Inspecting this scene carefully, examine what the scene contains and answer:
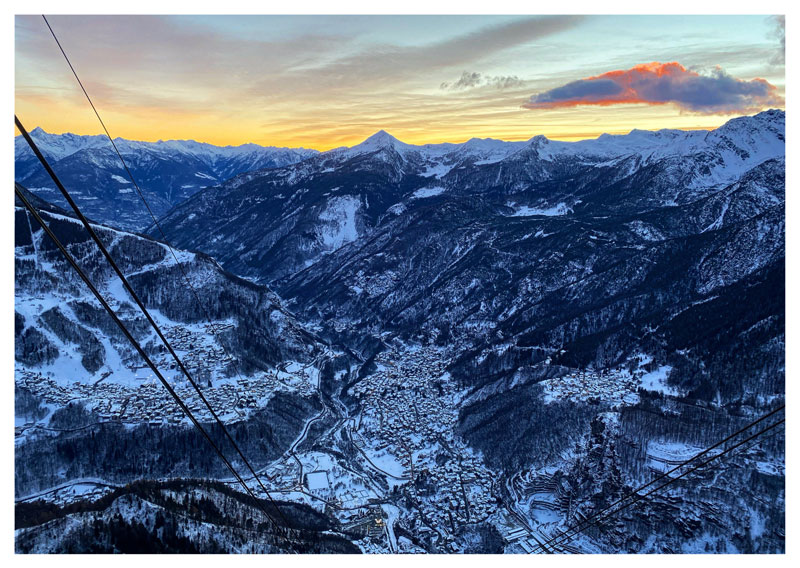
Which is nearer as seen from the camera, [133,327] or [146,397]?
[146,397]

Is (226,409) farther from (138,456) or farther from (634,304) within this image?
(634,304)

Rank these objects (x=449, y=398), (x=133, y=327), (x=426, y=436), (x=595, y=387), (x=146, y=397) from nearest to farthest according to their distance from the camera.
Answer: (x=146, y=397) → (x=595, y=387) → (x=426, y=436) → (x=133, y=327) → (x=449, y=398)

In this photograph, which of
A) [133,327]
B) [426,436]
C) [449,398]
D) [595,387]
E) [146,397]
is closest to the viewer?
[146,397]

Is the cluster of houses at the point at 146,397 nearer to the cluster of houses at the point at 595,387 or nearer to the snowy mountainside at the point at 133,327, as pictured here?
the snowy mountainside at the point at 133,327

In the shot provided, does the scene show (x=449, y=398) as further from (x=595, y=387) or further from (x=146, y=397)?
(x=146, y=397)

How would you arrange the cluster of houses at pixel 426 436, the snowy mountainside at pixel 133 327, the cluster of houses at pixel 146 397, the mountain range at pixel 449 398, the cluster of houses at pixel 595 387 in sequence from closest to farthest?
the mountain range at pixel 449 398
the cluster of houses at pixel 426 436
the cluster of houses at pixel 146 397
the snowy mountainside at pixel 133 327
the cluster of houses at pixel 595 387

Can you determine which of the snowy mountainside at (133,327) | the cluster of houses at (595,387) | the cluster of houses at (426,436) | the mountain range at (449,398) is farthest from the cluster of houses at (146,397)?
the cluster of houses at (595,387)

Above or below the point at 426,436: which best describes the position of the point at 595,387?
above

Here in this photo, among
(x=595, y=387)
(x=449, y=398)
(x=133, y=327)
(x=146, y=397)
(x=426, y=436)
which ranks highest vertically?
(x=133, y=327)

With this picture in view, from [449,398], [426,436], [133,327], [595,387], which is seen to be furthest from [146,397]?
[595,387]

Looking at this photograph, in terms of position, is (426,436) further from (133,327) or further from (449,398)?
(133,327)

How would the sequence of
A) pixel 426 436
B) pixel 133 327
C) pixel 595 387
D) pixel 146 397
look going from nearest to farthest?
pixel 146 397
pixel 595 387
pixel 426 436
pixel 133 327

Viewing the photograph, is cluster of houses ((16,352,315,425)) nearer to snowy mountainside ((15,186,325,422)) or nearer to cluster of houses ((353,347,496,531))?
snowy mountainside ((15,186,325,422))
